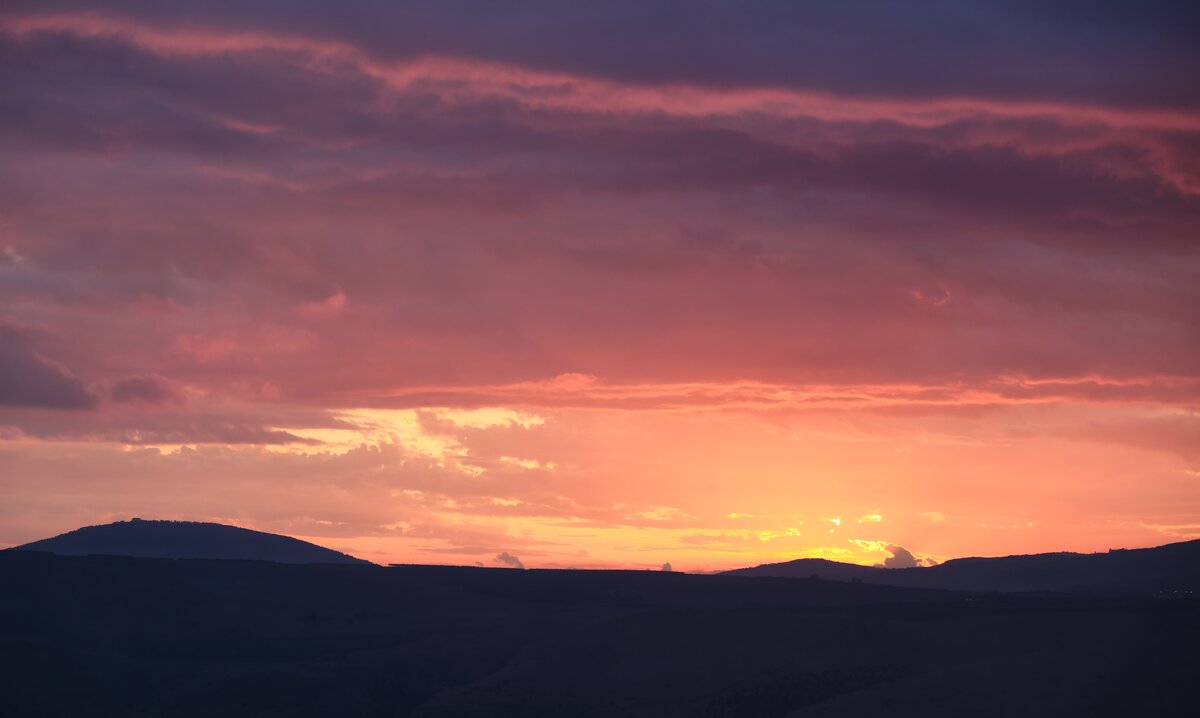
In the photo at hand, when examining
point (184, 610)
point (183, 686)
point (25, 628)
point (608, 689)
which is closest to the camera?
point (608, 689)

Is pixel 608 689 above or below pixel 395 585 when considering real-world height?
below

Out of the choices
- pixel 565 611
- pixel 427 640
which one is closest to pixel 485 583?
pixel 565 611

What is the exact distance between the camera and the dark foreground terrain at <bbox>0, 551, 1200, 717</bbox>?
267 ft

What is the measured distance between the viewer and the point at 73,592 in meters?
130

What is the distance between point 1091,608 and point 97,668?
8253 cm

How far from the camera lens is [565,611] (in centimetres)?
12381

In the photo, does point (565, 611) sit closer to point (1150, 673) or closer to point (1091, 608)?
point (1091, 608)

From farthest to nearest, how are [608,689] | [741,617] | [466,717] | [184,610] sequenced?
[184,610]
[741,617]
[608,689]
[466,717]

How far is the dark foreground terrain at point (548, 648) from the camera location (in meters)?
81.4

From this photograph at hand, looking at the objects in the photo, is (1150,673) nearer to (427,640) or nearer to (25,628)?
(427,640)

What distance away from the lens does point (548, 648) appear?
105188mm

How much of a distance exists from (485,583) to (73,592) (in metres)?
45.4

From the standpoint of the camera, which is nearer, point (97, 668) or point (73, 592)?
point (97, 668)

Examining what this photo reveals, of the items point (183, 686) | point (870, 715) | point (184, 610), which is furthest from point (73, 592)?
point (870, 715)
